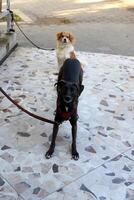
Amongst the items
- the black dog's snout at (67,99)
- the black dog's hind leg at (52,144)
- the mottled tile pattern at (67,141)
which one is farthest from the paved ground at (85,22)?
the black dog's snout at (67,99)

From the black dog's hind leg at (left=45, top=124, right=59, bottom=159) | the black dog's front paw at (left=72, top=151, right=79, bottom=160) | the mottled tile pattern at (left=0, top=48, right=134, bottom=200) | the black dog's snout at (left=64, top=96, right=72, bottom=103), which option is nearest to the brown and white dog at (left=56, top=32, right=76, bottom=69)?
the mottled tile pattern at (left=0, top=48, right=134, bottom=200)

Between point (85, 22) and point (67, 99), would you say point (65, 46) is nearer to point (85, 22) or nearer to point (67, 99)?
point (67, 99)

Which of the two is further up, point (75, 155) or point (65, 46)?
point (65, 46)

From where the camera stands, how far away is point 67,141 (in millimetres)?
4074

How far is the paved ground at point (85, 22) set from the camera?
8.13 metres

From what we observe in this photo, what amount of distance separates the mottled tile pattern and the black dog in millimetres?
175

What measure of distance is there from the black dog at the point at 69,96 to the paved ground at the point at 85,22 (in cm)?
396

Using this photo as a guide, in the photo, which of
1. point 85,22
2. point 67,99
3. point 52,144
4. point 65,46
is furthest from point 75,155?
point 85,22

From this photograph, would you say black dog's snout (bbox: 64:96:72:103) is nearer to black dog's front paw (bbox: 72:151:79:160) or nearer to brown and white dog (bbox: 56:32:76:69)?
black dog's front paw (bbox: 72:151:79:160)

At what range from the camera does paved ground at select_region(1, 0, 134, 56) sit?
8133 mm

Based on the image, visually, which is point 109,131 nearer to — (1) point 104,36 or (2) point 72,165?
(2) point 72,165

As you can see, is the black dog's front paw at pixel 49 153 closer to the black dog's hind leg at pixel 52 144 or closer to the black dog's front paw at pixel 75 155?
the black dog's hind leg at pixel 52 144

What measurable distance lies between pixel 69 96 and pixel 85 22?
6.78 metres

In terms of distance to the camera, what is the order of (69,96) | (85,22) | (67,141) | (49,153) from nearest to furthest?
(69,96) → (49,153) → (67,141) → (85,22)
